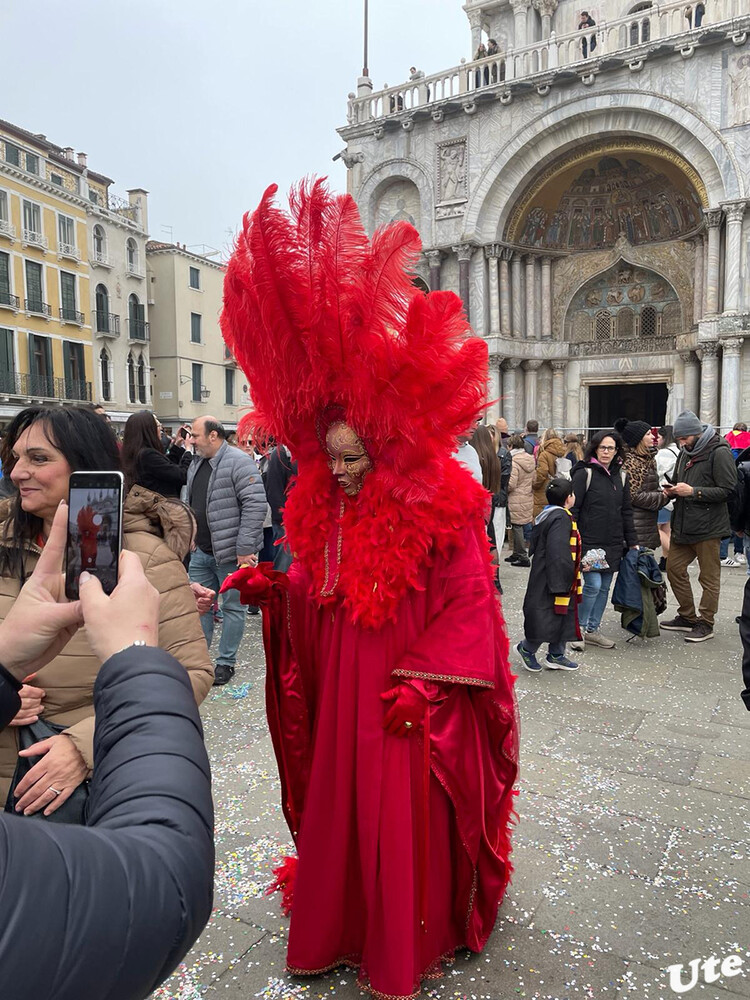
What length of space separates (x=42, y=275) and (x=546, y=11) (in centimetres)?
2093

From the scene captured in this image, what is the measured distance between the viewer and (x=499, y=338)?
19.0m

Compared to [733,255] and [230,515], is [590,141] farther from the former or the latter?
[230,515]

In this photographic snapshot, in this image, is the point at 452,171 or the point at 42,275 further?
the point at 42,275

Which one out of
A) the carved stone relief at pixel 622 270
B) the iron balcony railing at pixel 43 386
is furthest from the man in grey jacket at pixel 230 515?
the iron balcony railing at pixel 43 386

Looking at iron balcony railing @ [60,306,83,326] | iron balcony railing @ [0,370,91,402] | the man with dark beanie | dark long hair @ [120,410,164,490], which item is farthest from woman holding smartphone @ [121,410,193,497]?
iron balcony railing @ [60,306,83,326]

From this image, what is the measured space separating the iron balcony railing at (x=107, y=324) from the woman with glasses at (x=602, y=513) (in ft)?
96.1

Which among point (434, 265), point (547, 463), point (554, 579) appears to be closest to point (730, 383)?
point (434, 265)

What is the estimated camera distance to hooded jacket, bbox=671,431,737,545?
19.5 ft

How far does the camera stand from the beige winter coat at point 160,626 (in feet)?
5.83

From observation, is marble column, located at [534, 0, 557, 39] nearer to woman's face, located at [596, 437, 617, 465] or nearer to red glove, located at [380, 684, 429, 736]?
woman's face, located at [596, 437, 617, 465]

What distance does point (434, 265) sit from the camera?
19.3m

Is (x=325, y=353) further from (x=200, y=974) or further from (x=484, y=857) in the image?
(x=200, y=974)

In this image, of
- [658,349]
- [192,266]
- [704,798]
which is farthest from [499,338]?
[192,266]

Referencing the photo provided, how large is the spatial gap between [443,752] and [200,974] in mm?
1161
